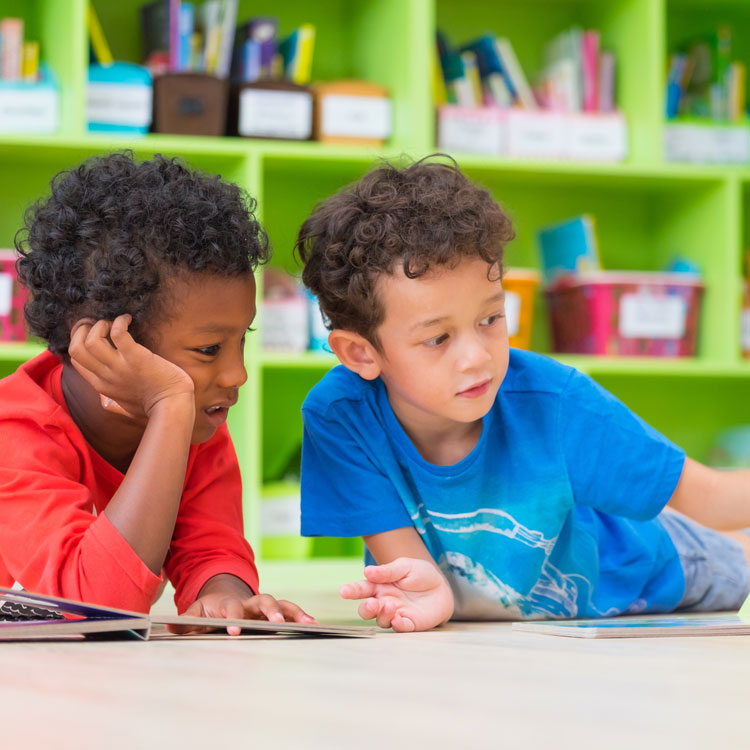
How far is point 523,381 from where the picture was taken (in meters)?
1.23

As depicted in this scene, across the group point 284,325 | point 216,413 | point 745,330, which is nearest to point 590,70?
point 745,330

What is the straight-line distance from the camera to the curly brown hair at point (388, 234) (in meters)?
1.13

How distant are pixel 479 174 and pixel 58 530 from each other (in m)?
1.76

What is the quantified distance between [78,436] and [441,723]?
2.27 feet

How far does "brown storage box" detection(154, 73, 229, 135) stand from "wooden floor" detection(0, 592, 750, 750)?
1.70 meters

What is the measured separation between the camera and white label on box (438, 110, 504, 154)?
2.45m

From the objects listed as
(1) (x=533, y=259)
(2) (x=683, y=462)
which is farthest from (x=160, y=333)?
(1) (x=533, y=259)

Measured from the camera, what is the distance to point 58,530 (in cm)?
93

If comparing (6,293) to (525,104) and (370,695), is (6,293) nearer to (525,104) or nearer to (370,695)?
(525,104)

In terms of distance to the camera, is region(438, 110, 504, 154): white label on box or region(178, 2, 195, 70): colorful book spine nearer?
region(178, 2, 195, 70): colorful book spine

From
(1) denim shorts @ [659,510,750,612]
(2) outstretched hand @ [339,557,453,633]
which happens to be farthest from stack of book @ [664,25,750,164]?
(2) outstretched hand @ [339,557,453,633]

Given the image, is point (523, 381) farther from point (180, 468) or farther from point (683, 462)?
point (180, 468)

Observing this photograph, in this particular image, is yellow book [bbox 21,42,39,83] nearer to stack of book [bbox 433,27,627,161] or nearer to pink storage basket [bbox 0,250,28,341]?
pink storage basket [bbox 0,250,28,341]

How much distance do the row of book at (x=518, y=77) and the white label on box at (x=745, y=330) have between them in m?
0.60
